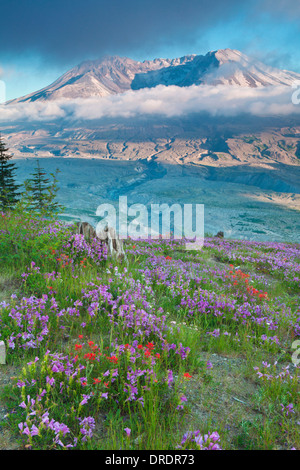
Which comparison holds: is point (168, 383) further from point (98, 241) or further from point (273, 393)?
point (98, 241)

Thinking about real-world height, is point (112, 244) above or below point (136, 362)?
above

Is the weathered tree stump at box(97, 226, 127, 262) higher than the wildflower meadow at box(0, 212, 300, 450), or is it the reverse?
the weathered tree stump at box(97, 226, 127, 262)

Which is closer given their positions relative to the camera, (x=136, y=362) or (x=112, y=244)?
(x=136, y=362)

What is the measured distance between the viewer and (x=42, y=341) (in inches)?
167

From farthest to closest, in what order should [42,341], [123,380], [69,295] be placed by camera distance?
[69,295]
[42,341]
[123,380]

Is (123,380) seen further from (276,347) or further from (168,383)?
(276,347)

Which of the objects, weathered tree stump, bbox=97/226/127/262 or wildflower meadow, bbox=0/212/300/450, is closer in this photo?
wildflower meadow, bbox=0/212/300/450

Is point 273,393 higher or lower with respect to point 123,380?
lower

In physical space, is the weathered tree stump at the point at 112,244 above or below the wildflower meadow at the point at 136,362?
above

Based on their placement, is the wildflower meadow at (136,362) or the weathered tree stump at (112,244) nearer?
the wildflower meadow at (136,362)

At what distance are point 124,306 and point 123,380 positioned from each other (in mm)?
1595
